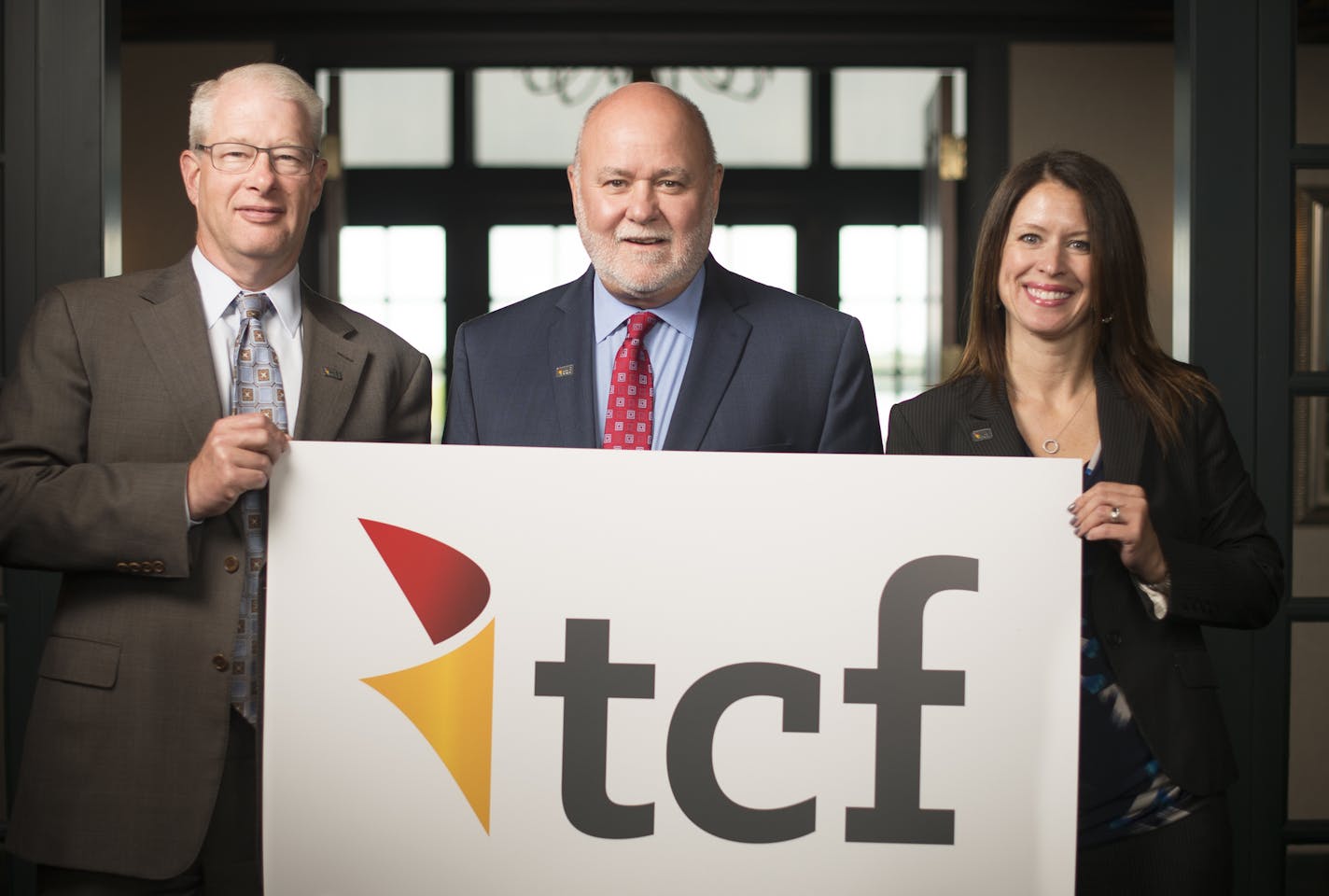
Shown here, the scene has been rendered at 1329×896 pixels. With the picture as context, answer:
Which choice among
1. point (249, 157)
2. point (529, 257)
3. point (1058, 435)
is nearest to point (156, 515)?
point (249, 157)

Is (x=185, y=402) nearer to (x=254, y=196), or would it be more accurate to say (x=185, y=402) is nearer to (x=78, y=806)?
(x=254, y=196)

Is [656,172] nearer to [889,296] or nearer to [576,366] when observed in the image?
[576,366]

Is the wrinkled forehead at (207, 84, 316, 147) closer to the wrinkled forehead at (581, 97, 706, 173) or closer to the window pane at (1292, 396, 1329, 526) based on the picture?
the wrinkled forehead at (581, 97, 706, 173)

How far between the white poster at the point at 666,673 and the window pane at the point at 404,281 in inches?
196

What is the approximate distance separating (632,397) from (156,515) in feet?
2.24

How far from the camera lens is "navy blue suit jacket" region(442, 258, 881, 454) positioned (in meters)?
1.80

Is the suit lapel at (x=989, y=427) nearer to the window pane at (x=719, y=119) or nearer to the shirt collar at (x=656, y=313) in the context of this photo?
the shirt collar at (x=656, y=313)

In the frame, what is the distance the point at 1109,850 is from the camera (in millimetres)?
1620

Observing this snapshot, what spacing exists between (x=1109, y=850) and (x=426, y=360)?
127cm

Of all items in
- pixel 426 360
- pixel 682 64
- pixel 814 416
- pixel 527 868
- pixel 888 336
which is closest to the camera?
pixel 527 868

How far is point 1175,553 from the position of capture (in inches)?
63.2

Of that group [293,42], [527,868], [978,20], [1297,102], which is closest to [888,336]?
[978,20]

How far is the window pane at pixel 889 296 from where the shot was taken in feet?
21.7

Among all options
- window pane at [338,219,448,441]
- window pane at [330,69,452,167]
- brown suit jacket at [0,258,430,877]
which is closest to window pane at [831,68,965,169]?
window pane at [330,69,452,167]
